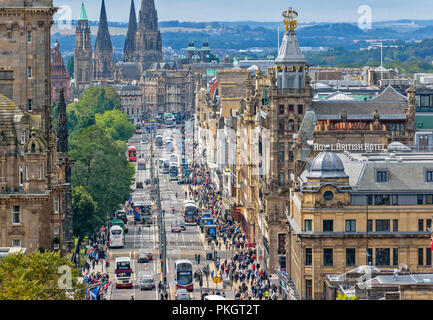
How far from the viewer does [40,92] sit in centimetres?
10631

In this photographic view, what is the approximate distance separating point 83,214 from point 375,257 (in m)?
64.0

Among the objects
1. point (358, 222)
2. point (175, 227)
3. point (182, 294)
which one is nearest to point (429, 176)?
point (358, 222)

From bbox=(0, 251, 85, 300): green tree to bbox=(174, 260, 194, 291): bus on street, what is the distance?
47.2 metres

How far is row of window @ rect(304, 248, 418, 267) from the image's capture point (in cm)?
8700

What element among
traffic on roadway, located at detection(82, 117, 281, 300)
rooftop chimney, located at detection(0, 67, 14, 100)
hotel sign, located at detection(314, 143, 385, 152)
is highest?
rooftop chimney, located at detection(0, 67, 14, 100)

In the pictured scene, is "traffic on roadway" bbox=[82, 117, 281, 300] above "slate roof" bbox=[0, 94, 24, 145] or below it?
below

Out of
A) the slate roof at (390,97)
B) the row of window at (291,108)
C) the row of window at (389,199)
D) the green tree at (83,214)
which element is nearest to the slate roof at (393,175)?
the row of window at (389,199)

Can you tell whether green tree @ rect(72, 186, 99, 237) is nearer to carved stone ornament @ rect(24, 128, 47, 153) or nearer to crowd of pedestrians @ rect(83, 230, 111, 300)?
crowd of pedestrians @ rect(83, 230, 111, 300)

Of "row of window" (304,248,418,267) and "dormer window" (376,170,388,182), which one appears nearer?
"row of window" (304,248,418,267)

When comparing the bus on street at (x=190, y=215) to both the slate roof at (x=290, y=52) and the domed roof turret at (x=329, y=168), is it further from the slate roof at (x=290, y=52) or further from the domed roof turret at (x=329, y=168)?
the domed roof turret at (x=329, y=168)

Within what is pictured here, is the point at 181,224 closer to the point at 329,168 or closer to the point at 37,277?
the point at 329,168

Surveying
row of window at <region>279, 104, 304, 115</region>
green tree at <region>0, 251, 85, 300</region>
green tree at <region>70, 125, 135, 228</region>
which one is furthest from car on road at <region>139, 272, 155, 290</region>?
green tree at <region>0, 251, 85, 300</region>

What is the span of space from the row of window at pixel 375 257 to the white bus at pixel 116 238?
67.9 metres

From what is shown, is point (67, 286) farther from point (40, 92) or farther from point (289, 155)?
point (289, 155)
